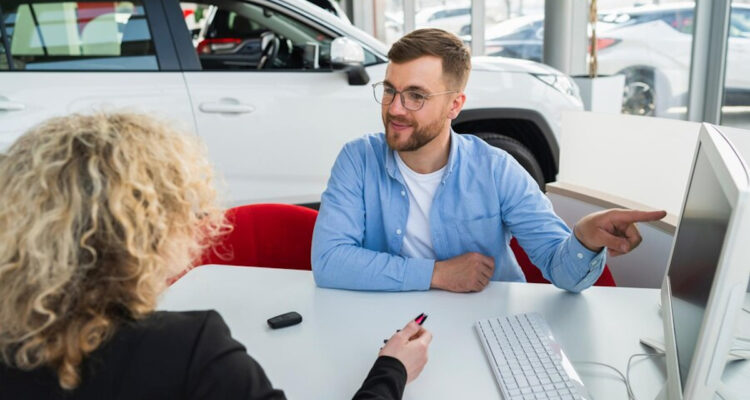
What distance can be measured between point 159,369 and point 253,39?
3653 millimetres

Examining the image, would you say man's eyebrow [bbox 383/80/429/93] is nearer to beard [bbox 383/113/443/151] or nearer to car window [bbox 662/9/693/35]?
beard [bbox 383/113/443/151]

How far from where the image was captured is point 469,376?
134cm

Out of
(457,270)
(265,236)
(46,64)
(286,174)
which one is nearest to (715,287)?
(457,270)

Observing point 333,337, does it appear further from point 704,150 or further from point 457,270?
point 704,150

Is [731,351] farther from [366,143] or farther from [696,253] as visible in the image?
[366,143]

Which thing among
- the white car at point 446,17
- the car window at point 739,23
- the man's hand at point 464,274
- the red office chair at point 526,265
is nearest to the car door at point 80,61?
the red office chair at point 526,265

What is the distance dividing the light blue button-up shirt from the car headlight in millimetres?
1926

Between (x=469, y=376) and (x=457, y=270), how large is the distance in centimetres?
45

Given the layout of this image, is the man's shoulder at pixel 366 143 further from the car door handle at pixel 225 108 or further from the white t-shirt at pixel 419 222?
the car door handle at pixel 225 108

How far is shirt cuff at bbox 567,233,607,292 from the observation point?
165 cm

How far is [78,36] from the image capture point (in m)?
3.27

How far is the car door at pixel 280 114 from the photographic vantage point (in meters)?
3.42

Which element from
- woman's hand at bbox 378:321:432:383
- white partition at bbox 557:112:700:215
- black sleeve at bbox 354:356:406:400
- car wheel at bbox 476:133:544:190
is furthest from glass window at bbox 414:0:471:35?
black sleeve at bbox 354:356:406:400

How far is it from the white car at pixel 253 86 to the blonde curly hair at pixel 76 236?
207cm
